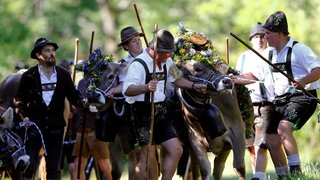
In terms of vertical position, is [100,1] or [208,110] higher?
[100,1]

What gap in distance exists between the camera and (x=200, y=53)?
47.9 ft

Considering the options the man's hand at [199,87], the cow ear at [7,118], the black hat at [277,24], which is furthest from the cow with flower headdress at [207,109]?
the cow ear at [7,118]

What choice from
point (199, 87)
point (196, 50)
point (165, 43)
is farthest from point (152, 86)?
point (196, 50)

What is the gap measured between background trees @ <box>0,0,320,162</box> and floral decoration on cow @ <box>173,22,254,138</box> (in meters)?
10.2

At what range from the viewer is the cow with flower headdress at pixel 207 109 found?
567 inches

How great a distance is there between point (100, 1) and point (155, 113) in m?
29.1

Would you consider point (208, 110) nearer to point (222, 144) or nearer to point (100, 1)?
point (222, 144)

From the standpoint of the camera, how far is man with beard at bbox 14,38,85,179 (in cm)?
1486

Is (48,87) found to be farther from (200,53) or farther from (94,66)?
(200,53)

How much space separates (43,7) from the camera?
39594 millimetres

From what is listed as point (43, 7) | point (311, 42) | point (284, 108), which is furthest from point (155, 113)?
point (43, 7)

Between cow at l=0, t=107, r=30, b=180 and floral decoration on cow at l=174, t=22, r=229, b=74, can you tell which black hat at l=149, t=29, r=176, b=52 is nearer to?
floral decoration on cow at l=174, t=22, r=229, b=74

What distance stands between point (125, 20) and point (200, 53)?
25610mm

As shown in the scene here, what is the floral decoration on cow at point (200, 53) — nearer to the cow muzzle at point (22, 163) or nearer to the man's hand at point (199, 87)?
the man's hand at point (199, 87)
